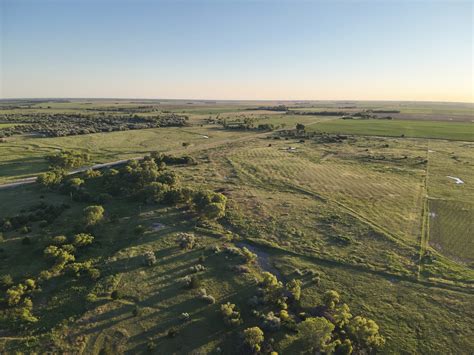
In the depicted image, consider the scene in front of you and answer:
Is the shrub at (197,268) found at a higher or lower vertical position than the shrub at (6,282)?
lower

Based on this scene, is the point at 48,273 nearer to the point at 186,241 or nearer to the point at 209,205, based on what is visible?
the point at 186,241

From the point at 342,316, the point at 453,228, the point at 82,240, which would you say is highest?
the point at 82,240

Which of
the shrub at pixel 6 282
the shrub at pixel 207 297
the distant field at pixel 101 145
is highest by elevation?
the distant field at pixel 101 145

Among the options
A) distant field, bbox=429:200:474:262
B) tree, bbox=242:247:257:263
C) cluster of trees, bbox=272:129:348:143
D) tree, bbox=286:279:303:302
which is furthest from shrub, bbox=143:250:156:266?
cluster of trees, bbox=272:129:348:143

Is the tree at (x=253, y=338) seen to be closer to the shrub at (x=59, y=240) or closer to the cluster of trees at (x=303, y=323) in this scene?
the cluster of trees at (x=303, y=323)

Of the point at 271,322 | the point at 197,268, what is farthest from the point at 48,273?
the point at 271,322

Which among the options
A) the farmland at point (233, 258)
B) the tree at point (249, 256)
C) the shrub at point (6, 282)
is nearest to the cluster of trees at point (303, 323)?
the farmland at point (233, 258)

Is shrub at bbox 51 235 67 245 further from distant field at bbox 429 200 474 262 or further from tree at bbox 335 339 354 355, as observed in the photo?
distant field at bbox 429 200 474 262
